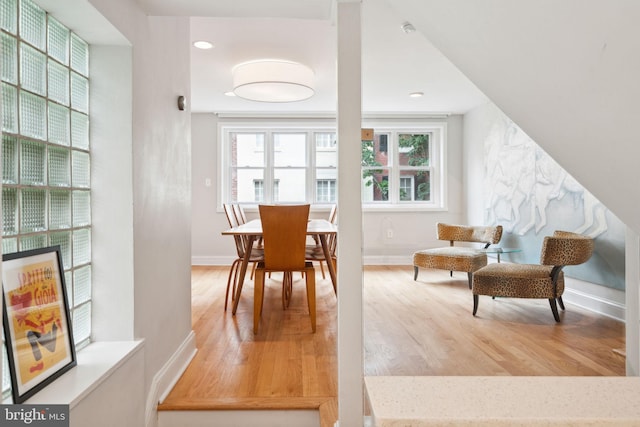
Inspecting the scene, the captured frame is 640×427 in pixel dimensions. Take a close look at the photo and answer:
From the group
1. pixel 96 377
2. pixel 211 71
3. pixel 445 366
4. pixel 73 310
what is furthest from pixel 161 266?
pixel 211 71

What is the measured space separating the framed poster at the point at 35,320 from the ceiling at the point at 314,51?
1153mm

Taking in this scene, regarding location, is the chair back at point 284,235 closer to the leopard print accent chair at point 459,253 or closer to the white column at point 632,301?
the white column at point 632,301

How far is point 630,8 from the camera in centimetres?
71

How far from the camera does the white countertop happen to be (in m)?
0.51

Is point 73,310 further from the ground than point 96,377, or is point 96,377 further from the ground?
point 73,310

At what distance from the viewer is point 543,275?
299 centimetres

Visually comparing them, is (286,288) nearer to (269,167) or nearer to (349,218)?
(349,218)

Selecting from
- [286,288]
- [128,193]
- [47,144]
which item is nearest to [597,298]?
[286,288]

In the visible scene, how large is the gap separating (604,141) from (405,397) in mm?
980

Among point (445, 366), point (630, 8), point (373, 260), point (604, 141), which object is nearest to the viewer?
point (630, 8)

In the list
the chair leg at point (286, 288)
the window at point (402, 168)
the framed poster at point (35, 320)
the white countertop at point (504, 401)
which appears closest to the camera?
the white countertop at point (504, 401)

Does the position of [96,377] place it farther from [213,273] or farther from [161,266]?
[213,273]

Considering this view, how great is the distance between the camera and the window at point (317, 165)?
5.74 metres

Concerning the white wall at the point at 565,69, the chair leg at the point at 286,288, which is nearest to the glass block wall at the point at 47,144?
the white wall at the point at 565,69
